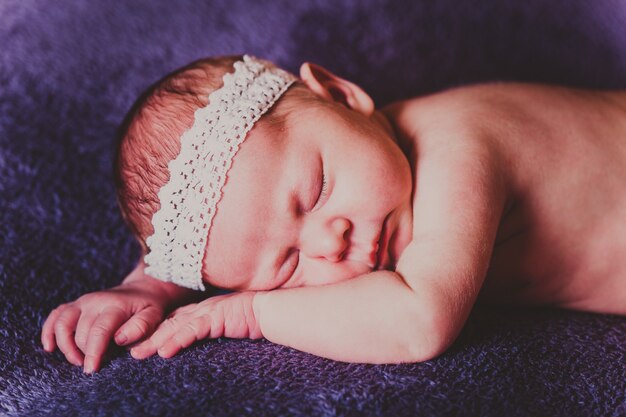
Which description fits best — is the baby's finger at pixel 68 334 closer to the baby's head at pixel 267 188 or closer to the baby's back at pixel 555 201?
the baby's head at pixel 267 188

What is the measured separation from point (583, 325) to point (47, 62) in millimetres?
1247

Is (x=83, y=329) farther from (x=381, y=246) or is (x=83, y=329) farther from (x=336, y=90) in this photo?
(x=336, y=90)

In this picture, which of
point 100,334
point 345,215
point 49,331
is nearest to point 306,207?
point 345,215

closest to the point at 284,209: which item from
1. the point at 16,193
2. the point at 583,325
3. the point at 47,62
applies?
the point at 583,325

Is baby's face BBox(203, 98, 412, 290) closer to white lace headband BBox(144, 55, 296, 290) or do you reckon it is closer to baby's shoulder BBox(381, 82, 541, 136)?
white lace headband BBox(144, 55, 296, 290)

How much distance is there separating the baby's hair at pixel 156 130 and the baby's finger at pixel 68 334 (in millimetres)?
175

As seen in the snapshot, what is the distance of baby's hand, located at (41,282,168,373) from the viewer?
1180 mm

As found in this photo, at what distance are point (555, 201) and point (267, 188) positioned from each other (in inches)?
20.4

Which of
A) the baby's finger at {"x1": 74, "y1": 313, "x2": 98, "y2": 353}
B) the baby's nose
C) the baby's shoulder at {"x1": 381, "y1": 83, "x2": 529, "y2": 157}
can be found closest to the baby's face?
the baby's nose

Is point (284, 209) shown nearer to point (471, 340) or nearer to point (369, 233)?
point (369, 233)

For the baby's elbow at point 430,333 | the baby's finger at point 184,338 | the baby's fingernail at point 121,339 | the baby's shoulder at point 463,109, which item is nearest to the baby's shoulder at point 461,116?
the baby's shoulder at point 463,109

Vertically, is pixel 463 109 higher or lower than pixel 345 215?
higher

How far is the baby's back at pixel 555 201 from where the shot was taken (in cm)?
127

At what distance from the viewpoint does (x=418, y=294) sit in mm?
1034
